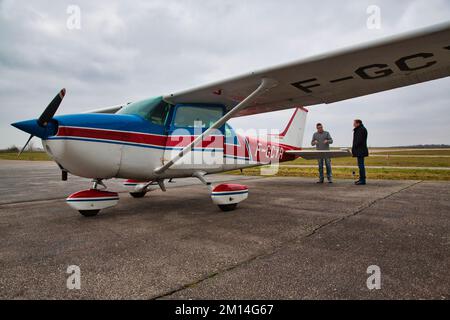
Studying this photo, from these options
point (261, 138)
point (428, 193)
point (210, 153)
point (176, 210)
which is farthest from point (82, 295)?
point (428, 193)

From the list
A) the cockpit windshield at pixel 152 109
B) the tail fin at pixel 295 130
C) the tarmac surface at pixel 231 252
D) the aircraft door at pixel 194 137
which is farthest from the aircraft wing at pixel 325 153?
the cockpit windshield at pixel 152 109

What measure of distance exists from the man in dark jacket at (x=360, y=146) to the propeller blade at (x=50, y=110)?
7.19 metres

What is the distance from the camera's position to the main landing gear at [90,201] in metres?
3.67

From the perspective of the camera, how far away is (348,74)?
3.87 metres

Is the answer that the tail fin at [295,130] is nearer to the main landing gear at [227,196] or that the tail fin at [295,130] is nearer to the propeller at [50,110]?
the main landing gear at [227,196]

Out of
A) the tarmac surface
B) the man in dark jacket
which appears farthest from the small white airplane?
the man in dark jacket

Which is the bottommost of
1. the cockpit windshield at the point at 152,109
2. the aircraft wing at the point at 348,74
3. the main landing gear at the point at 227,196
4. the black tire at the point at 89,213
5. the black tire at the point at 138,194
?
the black tire at the point at 138,194

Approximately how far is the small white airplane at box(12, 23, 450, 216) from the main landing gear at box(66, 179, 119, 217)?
0.01 meters

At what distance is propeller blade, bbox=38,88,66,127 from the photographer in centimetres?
306

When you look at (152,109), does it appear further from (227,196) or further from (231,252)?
(231,252)

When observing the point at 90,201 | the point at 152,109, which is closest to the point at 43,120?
the point at 90,201

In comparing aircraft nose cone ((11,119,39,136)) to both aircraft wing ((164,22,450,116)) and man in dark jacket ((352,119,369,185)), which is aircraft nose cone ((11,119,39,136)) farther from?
man in dark jacket ((352,119,369,185))

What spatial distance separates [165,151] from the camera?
4.28 metres

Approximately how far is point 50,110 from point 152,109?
151cm
